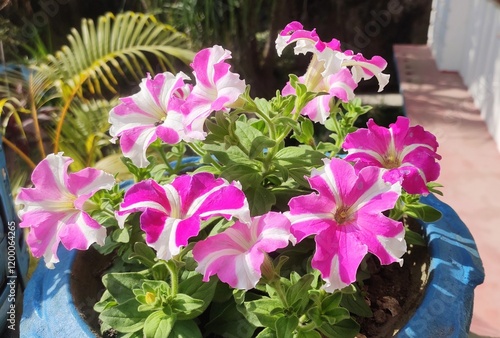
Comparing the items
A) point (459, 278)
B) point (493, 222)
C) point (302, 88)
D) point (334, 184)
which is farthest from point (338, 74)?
point (493, 222)

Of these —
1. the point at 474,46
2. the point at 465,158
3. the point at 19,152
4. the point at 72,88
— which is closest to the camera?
the point at 19,152

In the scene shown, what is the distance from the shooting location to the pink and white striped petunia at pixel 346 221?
1.98ft

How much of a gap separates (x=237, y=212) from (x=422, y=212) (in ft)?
1.13

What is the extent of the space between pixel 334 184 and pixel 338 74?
0.21m

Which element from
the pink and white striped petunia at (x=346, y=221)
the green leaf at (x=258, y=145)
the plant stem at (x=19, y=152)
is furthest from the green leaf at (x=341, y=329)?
the plant stem at (x=19, y=152)

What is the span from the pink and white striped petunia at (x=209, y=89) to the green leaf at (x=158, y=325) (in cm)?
21

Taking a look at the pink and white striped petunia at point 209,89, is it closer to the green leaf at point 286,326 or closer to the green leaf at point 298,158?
the green leaf at point 298,158

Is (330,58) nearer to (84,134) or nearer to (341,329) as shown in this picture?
(341,329)

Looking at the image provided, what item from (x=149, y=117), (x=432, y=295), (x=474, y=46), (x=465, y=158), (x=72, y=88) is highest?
(x=149, y=117)

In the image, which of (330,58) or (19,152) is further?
(19,152)

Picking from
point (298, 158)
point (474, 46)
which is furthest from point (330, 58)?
point (474, 46)

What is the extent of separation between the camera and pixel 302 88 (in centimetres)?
78

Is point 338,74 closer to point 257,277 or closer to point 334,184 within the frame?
point 334,184

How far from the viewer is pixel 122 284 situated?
30.6 inches
